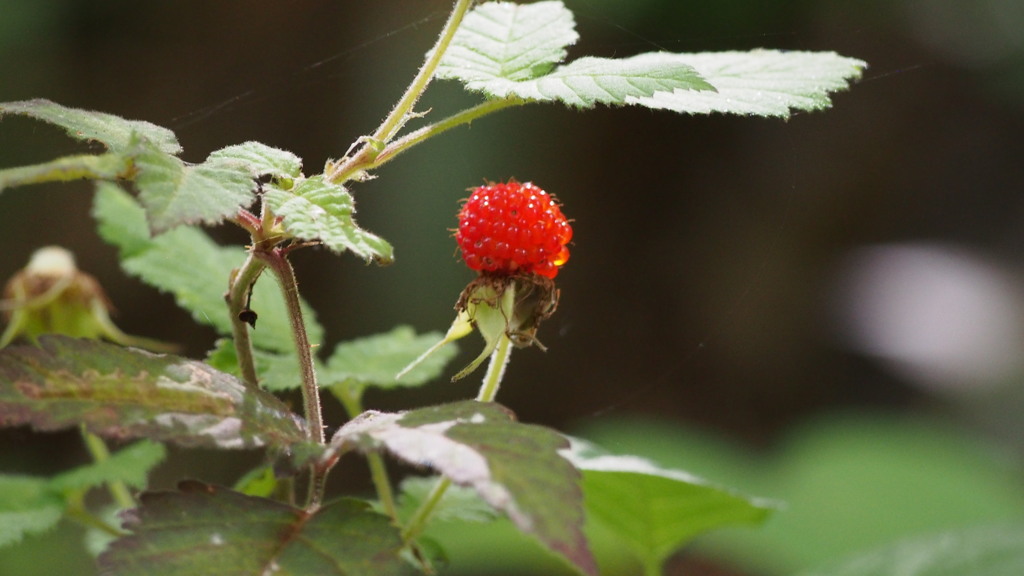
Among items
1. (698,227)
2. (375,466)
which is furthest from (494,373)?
(698,227)

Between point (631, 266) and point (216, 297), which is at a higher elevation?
point (631, 266)

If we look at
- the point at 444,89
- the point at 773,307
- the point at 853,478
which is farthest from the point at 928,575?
the point at 773,307

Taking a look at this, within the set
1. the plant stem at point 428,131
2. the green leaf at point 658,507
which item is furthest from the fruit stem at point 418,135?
the green leaf at point 658,507

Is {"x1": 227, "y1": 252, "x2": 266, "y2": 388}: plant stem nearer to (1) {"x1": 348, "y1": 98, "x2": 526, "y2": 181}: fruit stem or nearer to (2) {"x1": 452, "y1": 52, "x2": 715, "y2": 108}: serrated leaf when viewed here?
(1) {"x1": 348, "y1": 98, "x2": 526, "y2": 181}: fruit stem

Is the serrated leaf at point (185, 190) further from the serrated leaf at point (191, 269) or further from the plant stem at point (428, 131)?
the serrated leaf at point (191, 269)

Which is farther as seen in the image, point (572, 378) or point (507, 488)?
point (572, 378)

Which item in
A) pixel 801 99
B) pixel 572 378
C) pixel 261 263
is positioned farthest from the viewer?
pixel 572 378

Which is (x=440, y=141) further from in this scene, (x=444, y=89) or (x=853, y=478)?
(x=853, y=478)
